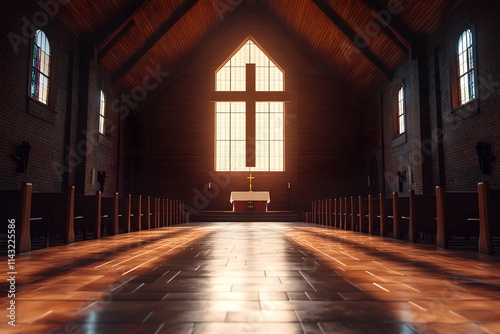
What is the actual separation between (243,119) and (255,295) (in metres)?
15.4

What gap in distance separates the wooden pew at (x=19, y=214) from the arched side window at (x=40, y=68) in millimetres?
5507

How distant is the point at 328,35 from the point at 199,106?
5781 millimetres

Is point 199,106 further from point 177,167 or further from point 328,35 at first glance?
point 328,35

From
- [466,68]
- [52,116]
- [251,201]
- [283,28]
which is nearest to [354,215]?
[466,68]

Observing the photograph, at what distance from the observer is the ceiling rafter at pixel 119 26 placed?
11539 mm

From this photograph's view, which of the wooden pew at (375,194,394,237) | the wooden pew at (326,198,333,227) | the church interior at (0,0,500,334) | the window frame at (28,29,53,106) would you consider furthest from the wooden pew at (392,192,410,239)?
the window frame at (28,29,53,106)

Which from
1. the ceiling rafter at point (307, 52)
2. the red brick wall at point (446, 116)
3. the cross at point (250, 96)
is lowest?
the red brick wall at point (446, 116)

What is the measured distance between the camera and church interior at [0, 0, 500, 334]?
2105mm

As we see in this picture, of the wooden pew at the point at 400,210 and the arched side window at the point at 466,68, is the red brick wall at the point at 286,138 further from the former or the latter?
the wooden pew at the point at 400,210

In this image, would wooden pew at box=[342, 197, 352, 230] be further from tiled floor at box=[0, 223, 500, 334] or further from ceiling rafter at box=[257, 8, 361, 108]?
ceiling rafter at box=[257, 8, 361, 108]

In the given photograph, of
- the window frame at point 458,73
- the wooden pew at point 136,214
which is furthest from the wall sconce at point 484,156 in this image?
the wooden pew at point 136,214

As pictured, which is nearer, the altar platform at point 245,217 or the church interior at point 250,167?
the church interior at point 250,167

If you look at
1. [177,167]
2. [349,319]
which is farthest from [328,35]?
[349,319]

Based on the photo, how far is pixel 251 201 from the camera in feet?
51.2
